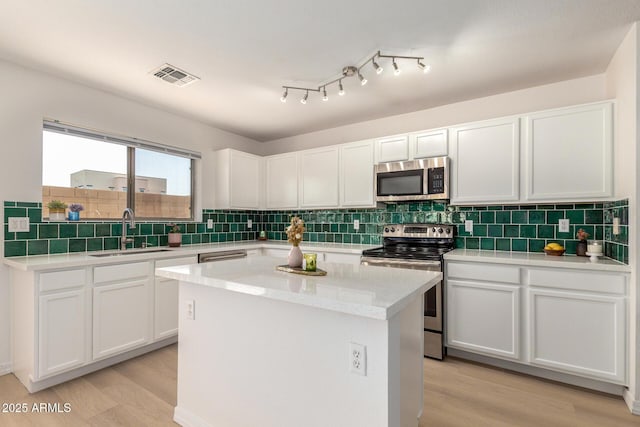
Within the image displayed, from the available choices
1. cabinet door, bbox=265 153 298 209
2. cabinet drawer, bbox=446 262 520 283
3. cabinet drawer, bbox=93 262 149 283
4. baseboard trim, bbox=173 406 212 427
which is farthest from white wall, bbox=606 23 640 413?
cabinet drawer, bbox=93 262 149 283

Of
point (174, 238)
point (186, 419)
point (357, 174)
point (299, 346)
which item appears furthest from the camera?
point (357, 174)

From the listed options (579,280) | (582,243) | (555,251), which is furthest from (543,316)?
(582,243)

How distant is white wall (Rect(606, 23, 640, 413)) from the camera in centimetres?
203

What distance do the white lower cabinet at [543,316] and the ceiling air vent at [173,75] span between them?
276 centimetres

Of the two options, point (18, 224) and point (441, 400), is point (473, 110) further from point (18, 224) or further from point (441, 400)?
point (18, 224)

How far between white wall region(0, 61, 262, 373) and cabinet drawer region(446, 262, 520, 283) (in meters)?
3.36

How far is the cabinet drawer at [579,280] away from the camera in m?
2.19

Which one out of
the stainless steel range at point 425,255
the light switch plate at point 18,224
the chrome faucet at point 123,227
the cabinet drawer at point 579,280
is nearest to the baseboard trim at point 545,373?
the stainless steel range at point 425,255

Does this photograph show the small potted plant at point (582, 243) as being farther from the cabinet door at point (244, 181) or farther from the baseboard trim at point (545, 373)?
the cabinet door at point (244, 181)

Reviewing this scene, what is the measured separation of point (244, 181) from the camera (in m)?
4.28

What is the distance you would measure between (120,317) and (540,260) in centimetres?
339

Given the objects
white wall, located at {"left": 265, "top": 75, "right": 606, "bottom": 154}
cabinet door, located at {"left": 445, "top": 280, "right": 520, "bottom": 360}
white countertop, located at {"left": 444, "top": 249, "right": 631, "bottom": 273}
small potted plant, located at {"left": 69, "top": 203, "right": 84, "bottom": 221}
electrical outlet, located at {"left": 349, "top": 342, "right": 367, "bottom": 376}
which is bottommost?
cabinet door, located at {"left": 445, "top": 280, "right": 520, "bottom": 360}

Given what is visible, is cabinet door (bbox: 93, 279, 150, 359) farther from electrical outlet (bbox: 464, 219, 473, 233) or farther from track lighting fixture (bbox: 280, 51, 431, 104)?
electrical outlet (bbox: 464, 219, 473, 233)

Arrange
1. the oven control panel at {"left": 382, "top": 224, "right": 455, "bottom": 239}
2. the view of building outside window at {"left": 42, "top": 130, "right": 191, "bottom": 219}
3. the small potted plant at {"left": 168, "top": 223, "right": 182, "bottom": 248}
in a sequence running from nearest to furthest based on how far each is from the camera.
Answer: the view of building outside window at {"left": 42, "top": 130, "right": 191, "bottom": 219} < the oven control panel at {"left": 382, "top": 224, "right": 455, "bottom": 239} < the small potted plant at {"left": 168, "top": 223, "right": 182, "bottom": 248}
